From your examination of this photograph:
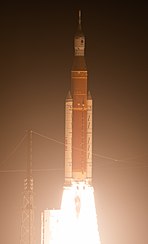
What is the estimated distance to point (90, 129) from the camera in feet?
99.4

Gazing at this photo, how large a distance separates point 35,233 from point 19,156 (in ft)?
9.57

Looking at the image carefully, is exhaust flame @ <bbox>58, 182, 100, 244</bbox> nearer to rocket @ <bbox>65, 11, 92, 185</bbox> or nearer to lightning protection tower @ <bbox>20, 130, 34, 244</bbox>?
rocket @ <bbox>65, 11, 92, 185</bbox>

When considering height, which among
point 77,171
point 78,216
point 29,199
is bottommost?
point 78,216

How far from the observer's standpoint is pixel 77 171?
30000mm

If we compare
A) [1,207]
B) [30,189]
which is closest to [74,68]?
[30,189]

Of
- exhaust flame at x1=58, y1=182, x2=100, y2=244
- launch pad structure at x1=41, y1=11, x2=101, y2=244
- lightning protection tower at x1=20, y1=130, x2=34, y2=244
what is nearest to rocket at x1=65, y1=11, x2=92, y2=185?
launch pad structure at x1=41, y1=11, x2=101, y2=244

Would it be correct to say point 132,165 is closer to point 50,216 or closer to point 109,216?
point 109,216

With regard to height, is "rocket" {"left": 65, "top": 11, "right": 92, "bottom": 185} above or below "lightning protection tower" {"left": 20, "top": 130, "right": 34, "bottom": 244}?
above

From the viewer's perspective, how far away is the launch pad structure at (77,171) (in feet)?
98.4

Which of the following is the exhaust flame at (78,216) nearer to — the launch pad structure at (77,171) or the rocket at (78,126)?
the launch pad structure at (77,171)

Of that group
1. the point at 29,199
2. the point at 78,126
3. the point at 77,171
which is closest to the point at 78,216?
the point at 77,171

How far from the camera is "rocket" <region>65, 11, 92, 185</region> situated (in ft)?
98.5

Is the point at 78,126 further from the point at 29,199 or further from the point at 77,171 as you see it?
the point at 29,199

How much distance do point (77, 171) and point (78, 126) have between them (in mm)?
1514
